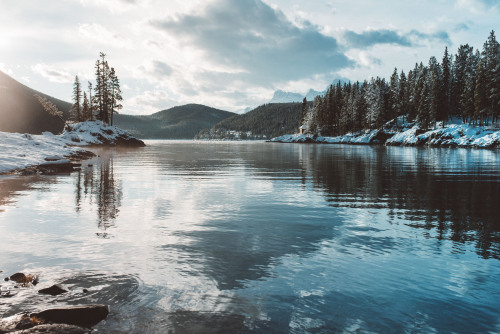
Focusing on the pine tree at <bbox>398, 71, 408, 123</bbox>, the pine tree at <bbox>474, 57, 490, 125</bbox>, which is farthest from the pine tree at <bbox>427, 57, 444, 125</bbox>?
the pine tree at <bbox>398, 71, 408, 123</bbox>

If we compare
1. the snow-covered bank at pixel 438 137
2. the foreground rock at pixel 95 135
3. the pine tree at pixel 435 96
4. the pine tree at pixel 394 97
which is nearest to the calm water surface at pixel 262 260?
the foreground rock at pixel 95 135

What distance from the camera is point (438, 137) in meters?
90.1

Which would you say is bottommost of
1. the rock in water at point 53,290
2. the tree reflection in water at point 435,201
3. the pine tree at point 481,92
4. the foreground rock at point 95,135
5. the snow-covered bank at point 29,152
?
the rock in water at point 53,290

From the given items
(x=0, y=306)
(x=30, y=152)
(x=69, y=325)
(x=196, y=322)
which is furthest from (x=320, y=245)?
(x=30, y=152)

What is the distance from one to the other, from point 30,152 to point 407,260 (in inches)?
1449

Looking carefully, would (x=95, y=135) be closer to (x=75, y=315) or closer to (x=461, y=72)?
(x=75, y=315)

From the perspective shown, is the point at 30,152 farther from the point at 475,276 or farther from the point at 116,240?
the point at 475,276

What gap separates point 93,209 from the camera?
13.7 meters

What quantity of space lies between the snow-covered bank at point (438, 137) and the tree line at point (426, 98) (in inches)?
169

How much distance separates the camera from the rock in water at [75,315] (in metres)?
5.17

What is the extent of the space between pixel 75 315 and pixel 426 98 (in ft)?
371

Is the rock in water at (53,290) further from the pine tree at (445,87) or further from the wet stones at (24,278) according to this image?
the pine tree at (445,87)

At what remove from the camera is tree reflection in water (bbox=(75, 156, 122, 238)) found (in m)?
11.9

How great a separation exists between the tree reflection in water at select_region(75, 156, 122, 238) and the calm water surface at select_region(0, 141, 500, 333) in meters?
0.12
